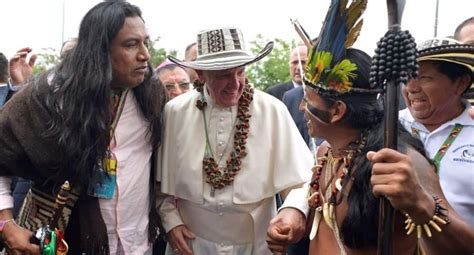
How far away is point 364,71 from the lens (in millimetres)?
2760

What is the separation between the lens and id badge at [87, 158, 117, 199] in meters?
3.64

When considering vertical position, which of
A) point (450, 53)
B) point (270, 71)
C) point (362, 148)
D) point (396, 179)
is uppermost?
point (450, 53)

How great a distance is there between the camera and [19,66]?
570 centimetres

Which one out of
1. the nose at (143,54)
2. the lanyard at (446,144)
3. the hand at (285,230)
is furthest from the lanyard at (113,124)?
the lanyard at (446,144)

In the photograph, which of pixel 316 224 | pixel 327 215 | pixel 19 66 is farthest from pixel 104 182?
pixel 19 66

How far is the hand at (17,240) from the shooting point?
3.57 m

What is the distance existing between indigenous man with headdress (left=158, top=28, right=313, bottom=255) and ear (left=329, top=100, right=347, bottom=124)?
961mm

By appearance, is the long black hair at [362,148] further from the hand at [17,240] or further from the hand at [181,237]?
the hand at [17,240]

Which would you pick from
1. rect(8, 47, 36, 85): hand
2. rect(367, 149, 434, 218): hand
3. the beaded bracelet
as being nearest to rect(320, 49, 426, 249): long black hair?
the beaded bracelet

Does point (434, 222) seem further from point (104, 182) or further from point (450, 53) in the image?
point (104, 182)

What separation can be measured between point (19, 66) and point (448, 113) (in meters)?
3.65

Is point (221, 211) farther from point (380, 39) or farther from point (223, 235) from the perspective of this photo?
point (380, 39)

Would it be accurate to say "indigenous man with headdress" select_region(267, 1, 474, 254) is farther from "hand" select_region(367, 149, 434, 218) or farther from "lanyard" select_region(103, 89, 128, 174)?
"lanyard" select_region(103, 89, 128, 174)

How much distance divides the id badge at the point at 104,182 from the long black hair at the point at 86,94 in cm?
6
